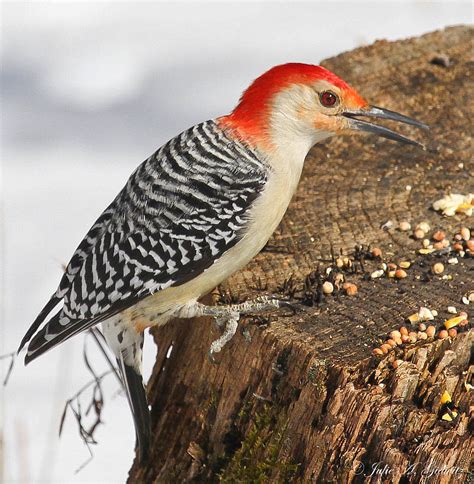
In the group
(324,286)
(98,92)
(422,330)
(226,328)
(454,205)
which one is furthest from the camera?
(98,92)

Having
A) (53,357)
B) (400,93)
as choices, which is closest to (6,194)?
(53,357)

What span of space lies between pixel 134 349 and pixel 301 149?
4.18 feet

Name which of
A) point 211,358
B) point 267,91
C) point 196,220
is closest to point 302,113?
point 267,91

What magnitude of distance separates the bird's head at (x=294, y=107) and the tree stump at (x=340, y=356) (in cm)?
50

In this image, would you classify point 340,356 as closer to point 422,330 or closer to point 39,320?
point 422,330

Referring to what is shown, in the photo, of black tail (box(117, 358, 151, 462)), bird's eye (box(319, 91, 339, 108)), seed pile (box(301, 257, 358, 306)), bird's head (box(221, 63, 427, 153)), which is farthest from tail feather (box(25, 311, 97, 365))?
bird's eye (box(319, 91, 339, 108))

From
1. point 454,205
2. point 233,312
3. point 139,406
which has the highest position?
point 454,205

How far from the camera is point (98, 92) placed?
35.3 ft

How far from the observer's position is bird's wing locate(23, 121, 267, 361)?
404 cm

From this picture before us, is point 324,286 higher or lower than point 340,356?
higher

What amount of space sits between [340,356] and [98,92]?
7920mm

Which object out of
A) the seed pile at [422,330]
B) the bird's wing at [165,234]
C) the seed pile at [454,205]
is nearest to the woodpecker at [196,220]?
the bird's wing at [165,234]

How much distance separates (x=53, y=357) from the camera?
22.9 feet

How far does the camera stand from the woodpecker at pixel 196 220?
405 centimetres
